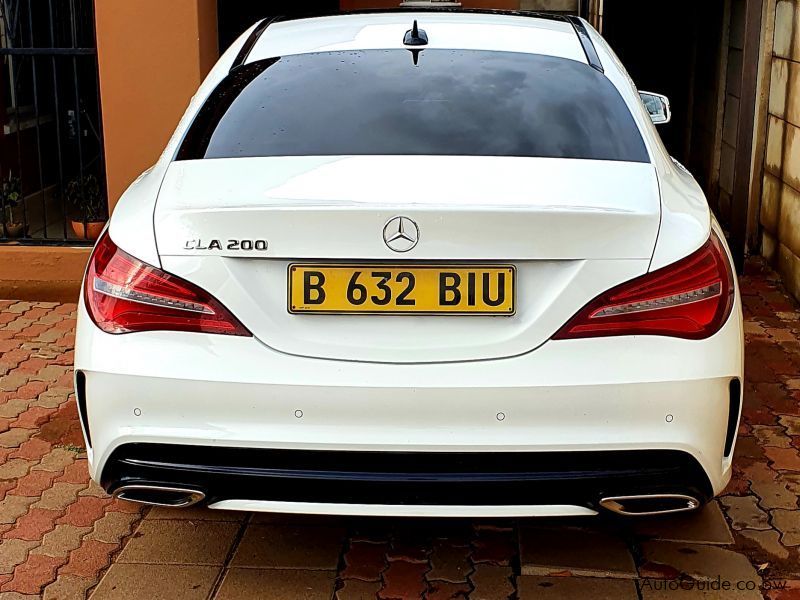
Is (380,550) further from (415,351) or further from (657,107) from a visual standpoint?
(657,107)

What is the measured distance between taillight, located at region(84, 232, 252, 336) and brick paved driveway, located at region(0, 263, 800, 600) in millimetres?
831

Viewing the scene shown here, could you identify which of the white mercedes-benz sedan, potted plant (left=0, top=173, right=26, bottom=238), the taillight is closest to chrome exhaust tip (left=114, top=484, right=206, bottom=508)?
the white mercedes-benz sedan

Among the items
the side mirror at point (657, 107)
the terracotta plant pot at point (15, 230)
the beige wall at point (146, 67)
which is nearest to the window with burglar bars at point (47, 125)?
the terracotta plant pot at point (15, 230)

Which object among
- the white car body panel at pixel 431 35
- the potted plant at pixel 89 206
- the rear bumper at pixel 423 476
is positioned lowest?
the potted plant at pixel 89 206

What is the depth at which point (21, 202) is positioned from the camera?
7.09m

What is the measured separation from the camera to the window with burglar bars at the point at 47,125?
22.2 feet

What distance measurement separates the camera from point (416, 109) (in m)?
3.33

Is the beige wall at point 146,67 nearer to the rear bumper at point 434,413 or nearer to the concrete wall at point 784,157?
the concrete wall at point 784,157

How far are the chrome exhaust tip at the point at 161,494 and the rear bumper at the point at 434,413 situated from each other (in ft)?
0.09

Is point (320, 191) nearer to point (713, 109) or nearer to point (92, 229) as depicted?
point (92, 229)

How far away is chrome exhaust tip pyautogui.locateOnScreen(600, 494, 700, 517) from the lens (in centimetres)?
273

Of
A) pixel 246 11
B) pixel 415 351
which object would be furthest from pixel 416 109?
pixel 246 11

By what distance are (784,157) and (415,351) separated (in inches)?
185

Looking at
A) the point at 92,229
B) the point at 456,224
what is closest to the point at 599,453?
the point at 456,224
